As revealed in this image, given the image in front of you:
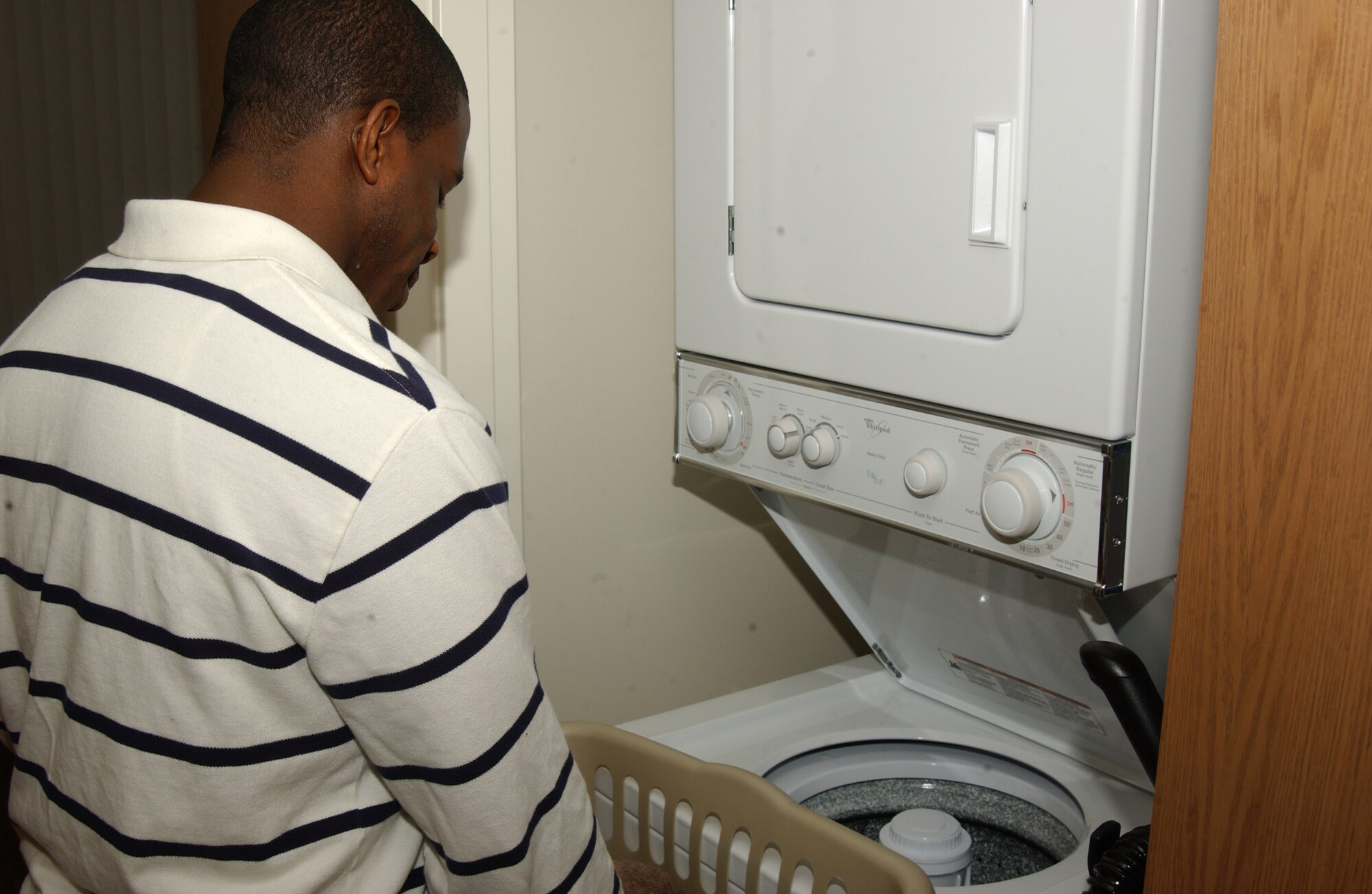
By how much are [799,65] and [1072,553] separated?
61 centimetres

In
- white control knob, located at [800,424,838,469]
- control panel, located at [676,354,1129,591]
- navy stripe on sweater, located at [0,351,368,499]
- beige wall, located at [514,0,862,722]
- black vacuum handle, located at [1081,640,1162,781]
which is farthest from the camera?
beige wall, located at [514,0,862,722]

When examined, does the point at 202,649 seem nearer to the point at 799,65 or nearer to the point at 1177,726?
the point at 1177,726

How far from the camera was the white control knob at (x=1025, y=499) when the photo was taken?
104cm

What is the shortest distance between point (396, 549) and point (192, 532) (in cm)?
14

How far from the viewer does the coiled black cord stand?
3.54ft

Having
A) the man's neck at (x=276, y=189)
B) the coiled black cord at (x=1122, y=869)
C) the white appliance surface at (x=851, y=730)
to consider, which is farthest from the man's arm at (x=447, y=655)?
the white appliance surface at (x=851, y=730)

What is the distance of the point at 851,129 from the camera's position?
118cm

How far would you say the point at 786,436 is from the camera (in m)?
1.33

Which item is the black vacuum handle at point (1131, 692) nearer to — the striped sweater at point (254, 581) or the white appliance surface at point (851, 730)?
the white appliance surface at point (851, 730)

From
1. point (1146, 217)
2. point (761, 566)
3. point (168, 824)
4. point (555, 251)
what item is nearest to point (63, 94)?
point (555, 251)

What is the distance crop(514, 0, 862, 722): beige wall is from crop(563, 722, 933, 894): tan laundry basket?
26 cm

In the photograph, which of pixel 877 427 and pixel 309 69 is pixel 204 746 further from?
pixel 877 427

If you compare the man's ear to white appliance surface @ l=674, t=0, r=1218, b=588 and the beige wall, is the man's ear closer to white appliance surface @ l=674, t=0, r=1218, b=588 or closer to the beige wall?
white appliance surface @ l=674, t=0, r=1218, b=588

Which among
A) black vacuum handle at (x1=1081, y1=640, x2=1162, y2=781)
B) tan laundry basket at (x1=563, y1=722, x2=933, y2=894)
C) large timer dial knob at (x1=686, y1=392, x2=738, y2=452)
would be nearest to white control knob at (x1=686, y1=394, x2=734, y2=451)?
large timer dial knob at (x1=686, y1=392, x2=738, y2=452)
